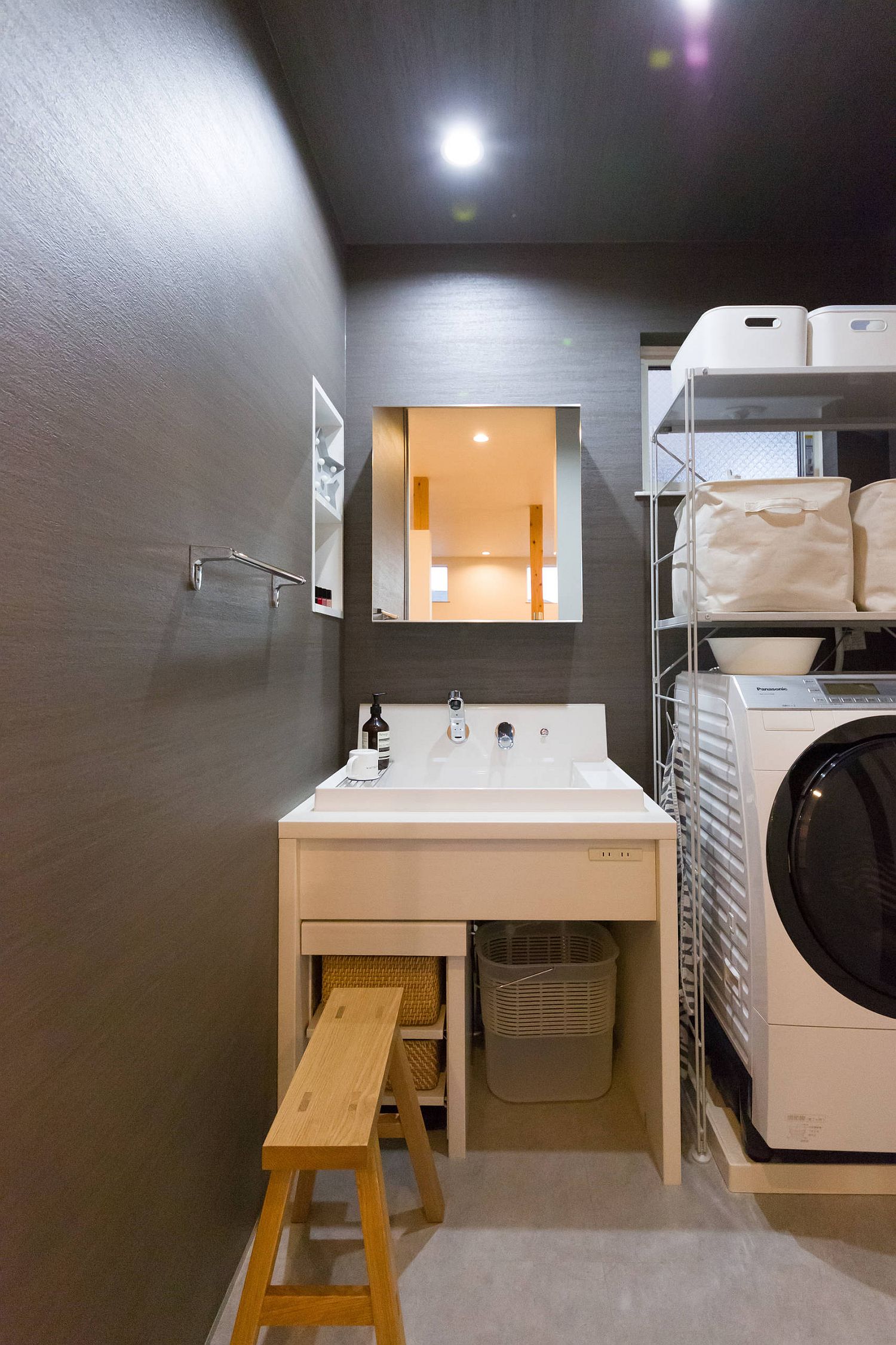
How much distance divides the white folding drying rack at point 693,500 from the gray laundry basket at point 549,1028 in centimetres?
22

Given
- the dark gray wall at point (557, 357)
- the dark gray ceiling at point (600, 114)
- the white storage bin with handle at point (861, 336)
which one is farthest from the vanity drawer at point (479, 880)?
the dark gray ceiling at point (600, 114)

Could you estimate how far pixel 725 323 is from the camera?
1.63m

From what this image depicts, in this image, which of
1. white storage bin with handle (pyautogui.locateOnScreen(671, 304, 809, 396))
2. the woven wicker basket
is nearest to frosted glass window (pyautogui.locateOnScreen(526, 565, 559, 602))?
white storage bin with handle (pyautogui.locateOnScreen(671, 304, 809, 396))

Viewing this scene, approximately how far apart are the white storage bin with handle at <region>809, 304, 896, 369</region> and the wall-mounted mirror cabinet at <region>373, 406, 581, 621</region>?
0.67 metres

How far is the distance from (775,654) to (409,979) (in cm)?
115

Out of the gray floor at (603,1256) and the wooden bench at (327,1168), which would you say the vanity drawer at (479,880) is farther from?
the gray floor at (603,1256)

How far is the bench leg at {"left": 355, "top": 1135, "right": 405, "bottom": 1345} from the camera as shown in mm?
924

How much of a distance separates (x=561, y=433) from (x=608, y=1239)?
1.96 meters

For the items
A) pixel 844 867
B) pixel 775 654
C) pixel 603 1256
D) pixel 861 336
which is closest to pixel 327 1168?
pixel 603 1256

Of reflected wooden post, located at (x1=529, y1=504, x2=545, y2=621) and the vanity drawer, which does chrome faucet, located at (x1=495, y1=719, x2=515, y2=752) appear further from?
the vanity drawer

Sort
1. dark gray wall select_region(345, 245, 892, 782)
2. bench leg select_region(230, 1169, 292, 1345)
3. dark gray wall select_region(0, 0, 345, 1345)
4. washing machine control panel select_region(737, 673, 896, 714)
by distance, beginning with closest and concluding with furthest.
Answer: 1. dark gray wall select_region(0, 0, 345, 1345)
2. bench leg select_region(230, 1169, 292, 1345)
3. washing machine control panel select_region(737, 673, 896, 714)
4. dark gray wall select_region(345, 245, 892, 782)

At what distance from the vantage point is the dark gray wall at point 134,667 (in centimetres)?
65

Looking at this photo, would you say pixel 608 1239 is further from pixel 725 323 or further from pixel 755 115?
pixel 755 115

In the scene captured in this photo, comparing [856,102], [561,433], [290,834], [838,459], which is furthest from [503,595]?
[856,102]
